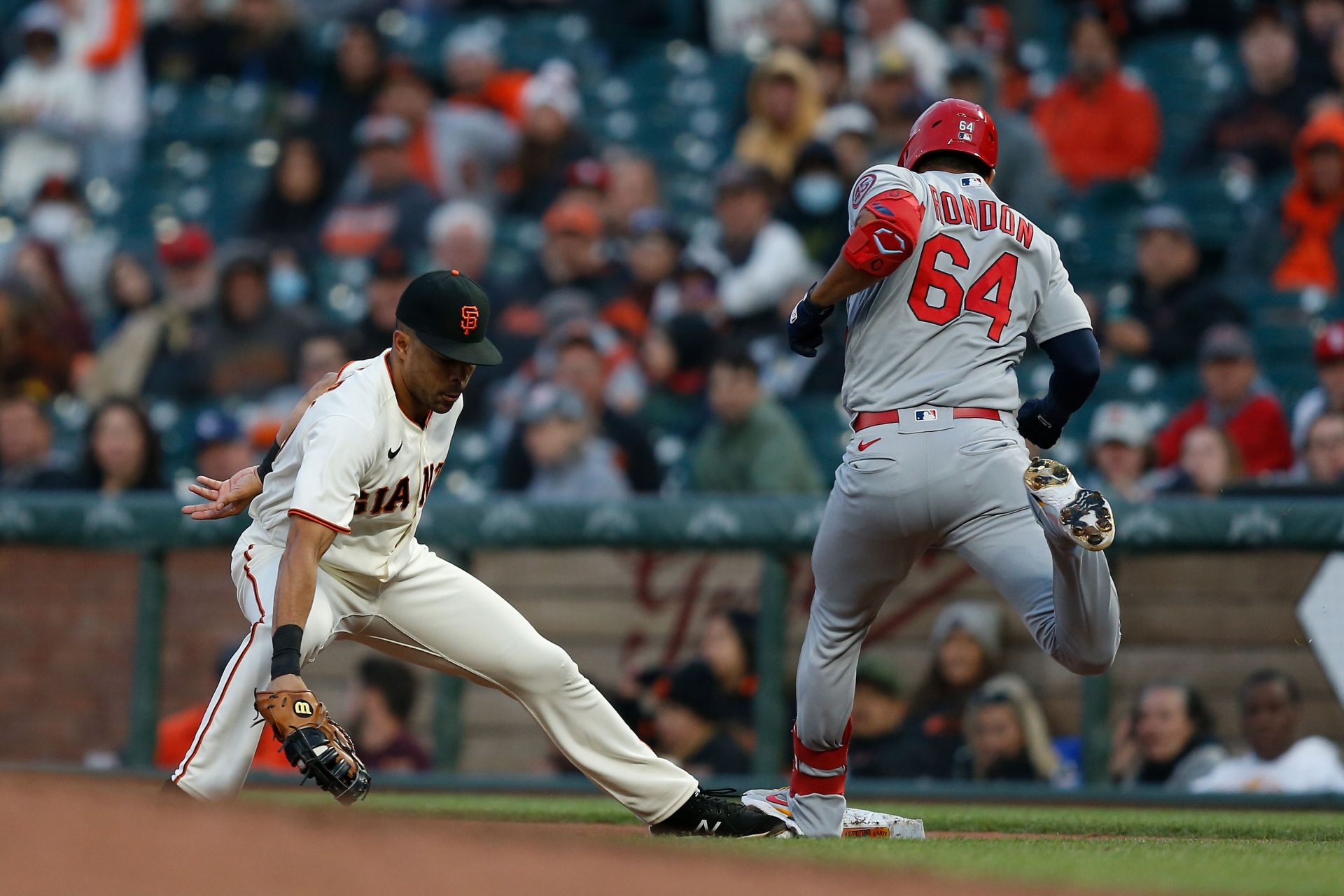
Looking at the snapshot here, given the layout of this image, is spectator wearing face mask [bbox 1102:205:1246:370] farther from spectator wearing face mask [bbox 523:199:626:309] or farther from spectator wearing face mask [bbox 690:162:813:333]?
spectator wearing face mask [bbox 523:199:626:309]

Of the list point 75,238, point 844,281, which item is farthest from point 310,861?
point 75,238

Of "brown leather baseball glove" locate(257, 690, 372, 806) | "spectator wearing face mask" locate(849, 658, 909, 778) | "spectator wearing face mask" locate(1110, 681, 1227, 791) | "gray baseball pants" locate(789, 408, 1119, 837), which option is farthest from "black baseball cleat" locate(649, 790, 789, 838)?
"spectator wearing face mask" locate(1110, 681, 1227, 791)

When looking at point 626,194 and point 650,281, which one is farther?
point 626,194

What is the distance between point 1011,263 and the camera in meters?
4.34

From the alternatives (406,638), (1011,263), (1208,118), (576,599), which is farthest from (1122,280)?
(406,638)

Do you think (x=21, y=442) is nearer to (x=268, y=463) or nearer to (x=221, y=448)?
(x=221, y=448)

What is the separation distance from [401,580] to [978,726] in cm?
260

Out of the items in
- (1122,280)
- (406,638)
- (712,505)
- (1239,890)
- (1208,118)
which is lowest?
(1239,890)

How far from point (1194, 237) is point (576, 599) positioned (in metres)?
3.62

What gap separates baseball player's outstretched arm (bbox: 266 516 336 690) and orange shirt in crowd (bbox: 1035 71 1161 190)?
19.3 feet

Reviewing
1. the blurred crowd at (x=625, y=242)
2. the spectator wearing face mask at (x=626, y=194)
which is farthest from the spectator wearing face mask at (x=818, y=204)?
the spectator wearing face mask at (x=626, y=194)

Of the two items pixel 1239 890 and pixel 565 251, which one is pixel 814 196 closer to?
pixel 565 251

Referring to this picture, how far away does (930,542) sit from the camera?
169 inches

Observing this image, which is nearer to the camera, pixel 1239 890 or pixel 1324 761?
pixel 1239 890
